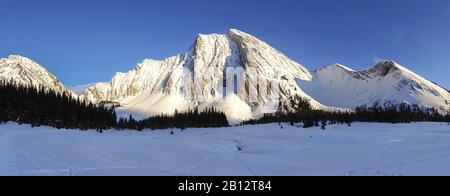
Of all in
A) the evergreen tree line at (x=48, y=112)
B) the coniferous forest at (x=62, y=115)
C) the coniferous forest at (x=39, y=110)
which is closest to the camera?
the coniferous forest at (x=39, y=110)

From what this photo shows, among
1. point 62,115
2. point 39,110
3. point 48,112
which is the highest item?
point 39,110

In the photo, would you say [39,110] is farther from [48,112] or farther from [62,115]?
[62,115]

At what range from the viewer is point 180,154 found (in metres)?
25.9

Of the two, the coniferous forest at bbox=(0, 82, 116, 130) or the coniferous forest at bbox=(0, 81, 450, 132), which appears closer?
the coniferous forest at bbox=(0, 82, 116, 130)

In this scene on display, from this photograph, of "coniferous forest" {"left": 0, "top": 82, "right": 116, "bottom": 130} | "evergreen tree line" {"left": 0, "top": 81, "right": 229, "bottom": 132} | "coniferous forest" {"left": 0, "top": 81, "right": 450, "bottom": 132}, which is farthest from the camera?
"coniferous forest" {"left": 0, "top": 81, "right": 450, "bottom": 132}

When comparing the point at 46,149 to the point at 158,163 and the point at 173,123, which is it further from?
the point at 173,123

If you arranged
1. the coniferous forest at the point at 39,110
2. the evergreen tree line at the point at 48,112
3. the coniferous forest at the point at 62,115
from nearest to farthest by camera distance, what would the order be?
the coniferous forest at the point at 39,110 → the evergreen tree line at the point at 48,112 → the coniferous forest at the point at 62,115

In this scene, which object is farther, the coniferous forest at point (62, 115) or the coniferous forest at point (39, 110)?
the coniferous forest at point (62, 115)

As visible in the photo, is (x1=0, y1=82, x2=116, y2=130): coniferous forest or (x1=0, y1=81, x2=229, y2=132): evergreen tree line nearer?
(x1=0, y1=82, x2=116, y2=130): coniferous forest

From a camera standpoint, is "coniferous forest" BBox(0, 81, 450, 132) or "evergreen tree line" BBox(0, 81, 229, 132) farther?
"coniferous forest" BBox(0, 81, 450, 132)

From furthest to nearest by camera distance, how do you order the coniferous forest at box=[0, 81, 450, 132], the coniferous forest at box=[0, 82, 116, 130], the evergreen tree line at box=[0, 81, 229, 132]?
1. the coniferous forest at box=[0, 81, 450, 132]
2. the evergreen tree line at box=[0, 81, 229, 132]
3. the coniferous forest at box=[0, 82, 116, 130]

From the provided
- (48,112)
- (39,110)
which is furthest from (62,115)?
(39,110)
